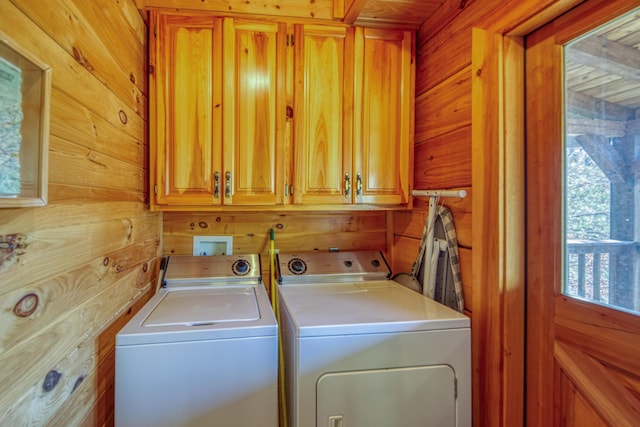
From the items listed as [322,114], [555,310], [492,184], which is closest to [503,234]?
[492,184]

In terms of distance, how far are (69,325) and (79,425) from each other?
36 cm

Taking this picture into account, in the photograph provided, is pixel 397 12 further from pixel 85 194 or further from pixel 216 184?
pixel 85 194

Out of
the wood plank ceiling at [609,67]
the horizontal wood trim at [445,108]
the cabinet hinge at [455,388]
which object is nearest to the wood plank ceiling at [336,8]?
the horizontal wood trim at [445,108]

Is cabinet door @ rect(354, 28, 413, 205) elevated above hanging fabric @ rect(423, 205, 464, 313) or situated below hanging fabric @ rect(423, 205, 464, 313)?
above

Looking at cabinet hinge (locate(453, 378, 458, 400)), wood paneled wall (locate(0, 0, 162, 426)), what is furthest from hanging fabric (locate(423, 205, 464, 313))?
wood paneled wall (locate(0, 0, 162, 426))

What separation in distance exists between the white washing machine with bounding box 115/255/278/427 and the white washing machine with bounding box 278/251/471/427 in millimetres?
119

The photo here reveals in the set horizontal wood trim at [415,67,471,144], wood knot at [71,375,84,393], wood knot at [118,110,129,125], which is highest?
horizontal wood trim at [415,67,471,144]

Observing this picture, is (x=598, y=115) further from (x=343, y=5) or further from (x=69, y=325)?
(x=69, y=325)

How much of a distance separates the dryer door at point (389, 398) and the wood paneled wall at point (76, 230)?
30.2 inches

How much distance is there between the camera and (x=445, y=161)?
1528mm

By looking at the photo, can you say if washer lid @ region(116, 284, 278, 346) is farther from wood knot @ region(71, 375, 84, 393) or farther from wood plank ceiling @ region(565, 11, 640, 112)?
wood plank ceiling @ region(565, 11, 640, 112)

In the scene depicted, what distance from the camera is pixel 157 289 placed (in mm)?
1712

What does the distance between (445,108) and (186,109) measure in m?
1.21

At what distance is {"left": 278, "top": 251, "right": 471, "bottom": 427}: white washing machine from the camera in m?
1.15
